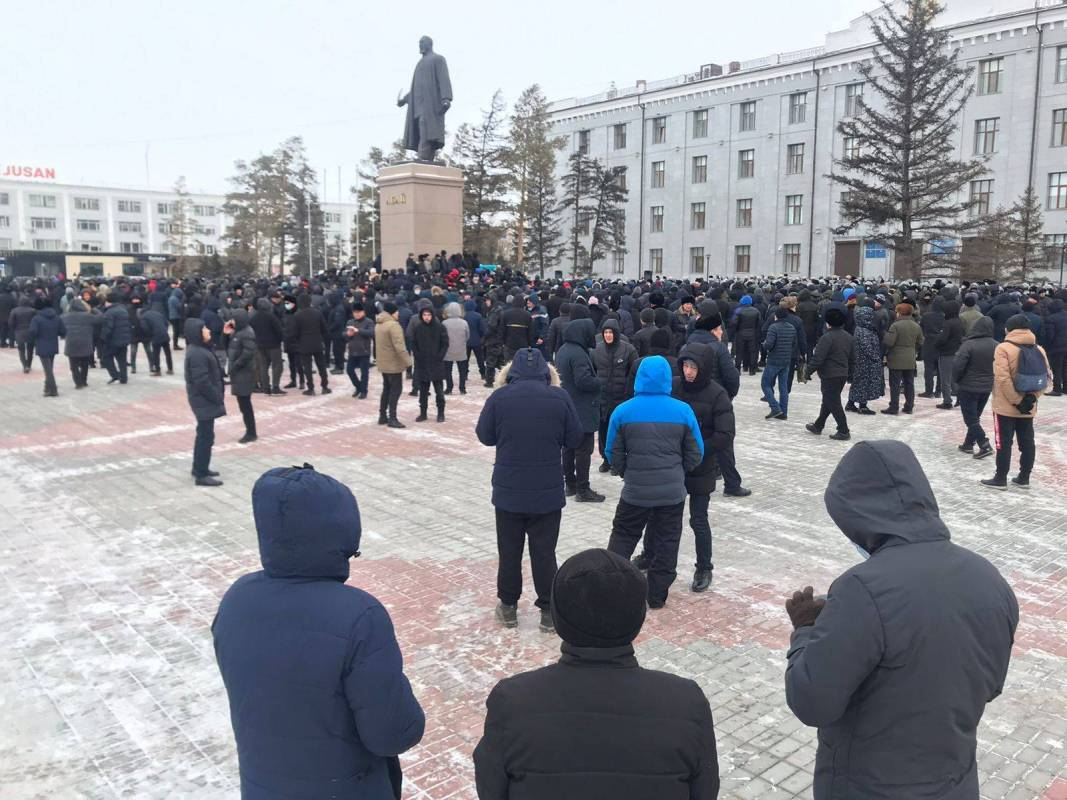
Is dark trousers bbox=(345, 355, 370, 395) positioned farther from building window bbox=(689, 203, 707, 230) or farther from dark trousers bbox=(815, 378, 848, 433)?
building window bbox=(689, 203, 707, 230)

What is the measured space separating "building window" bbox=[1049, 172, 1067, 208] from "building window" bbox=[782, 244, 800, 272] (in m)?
12.9

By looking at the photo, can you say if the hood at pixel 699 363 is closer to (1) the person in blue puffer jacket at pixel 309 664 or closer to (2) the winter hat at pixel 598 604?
(1) the person in blue puffer jacket at pixel 309 664

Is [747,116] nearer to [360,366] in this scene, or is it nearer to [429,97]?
[429,97]

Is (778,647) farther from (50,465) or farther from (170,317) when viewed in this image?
(170,317)

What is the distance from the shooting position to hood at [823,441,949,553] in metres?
2.40

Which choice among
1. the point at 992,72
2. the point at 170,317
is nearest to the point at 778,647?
the point at 170,317

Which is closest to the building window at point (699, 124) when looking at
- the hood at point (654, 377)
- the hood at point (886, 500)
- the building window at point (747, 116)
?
the building window at point (747, 116)

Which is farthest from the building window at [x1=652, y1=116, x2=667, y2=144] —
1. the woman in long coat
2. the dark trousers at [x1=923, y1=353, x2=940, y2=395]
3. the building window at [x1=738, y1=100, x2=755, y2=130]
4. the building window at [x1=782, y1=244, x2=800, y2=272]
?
the woman in long coat

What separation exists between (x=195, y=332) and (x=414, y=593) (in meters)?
4.54

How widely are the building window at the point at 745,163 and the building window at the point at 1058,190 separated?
16.1 meters

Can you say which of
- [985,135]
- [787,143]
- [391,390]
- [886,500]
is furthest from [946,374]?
[787,143]

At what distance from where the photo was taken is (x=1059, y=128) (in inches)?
1523

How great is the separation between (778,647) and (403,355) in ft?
28.0

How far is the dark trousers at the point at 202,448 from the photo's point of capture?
9523 millimetres
